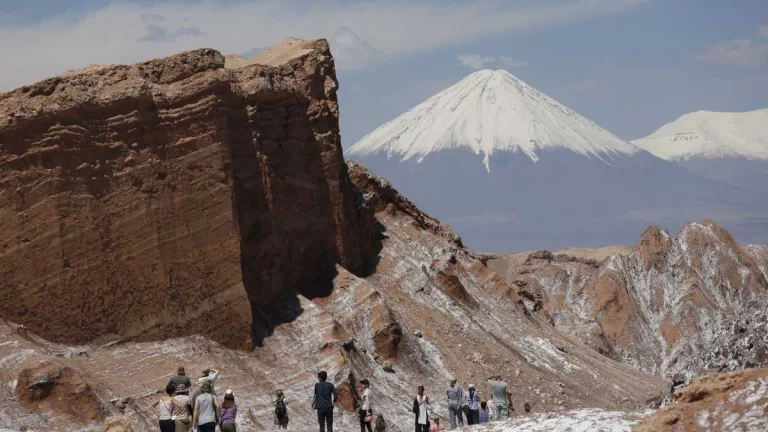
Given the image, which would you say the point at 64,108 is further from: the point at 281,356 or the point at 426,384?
the point at 426,384

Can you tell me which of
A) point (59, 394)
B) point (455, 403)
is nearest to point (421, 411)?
point (455, 403)

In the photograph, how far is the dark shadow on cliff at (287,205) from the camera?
131 feet

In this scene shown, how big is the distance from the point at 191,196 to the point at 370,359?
23.7ft

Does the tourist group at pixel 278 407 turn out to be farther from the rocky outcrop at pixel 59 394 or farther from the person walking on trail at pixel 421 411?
the rocky outcrop at pixel 59 394

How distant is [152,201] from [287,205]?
6.39m

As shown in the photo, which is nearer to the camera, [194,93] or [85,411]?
[85,411]

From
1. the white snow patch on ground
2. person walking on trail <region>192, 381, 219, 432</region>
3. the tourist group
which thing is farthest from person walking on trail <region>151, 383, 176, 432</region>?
the white snow patch on ground

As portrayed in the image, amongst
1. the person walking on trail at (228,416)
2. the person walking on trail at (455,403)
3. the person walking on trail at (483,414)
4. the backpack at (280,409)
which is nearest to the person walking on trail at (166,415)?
the person walking on trail at (228,416)

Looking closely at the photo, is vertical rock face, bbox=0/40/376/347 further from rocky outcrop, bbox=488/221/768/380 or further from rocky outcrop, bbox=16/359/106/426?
rocky outcrop, bbox=488/221/768/380

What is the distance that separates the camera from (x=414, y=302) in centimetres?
4747

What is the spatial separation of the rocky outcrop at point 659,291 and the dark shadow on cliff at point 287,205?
25.9m

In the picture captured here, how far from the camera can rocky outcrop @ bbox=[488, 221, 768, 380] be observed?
75.6 m

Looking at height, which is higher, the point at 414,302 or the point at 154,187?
the point at 154,187

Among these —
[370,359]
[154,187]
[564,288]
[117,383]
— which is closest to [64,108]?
[154,187]
